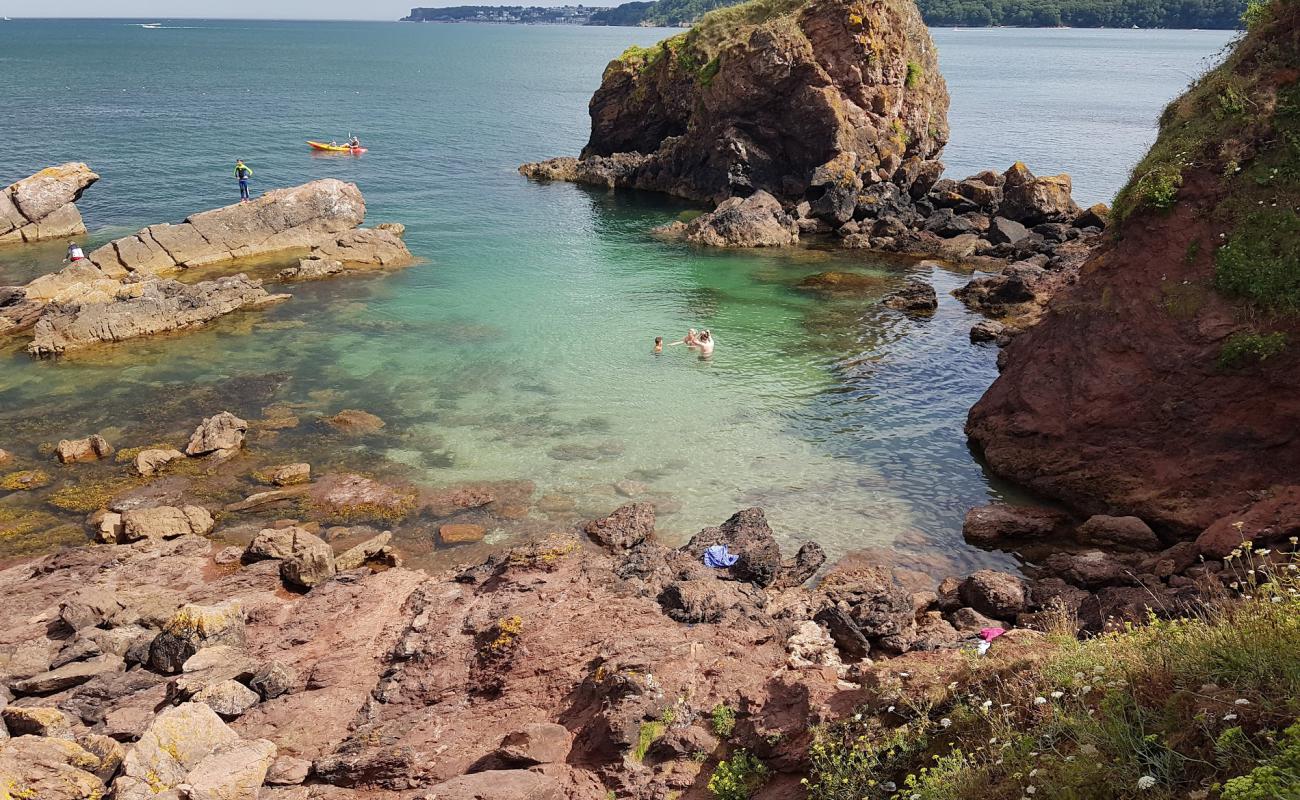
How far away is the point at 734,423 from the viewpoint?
23.3 m

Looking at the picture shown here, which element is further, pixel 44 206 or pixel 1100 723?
pixel 44 206

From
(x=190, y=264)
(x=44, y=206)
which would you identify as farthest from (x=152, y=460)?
(x=44, y=206)

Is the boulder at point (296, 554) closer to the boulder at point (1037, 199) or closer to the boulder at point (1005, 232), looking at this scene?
the boulder at point (1005, 232)

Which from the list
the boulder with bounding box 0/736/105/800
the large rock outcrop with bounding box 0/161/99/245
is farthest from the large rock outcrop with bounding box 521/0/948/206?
the boulder with bounding box 0/736/105/800

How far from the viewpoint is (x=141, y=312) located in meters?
29.9

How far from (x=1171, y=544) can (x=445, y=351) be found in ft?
71.6

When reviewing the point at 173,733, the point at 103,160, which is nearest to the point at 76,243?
the point at 103,160

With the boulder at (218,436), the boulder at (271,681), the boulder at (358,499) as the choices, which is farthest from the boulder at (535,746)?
the boulder at (218,436)

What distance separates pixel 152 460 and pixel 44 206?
2964cm

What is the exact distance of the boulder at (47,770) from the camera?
8984 mm

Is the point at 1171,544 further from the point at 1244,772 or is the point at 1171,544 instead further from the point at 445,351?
the point at 445,351

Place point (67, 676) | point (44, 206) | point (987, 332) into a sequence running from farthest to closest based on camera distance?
point (44, 206) < point (987, 332) < point (67, 676)

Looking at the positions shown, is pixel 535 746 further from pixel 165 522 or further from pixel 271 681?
pixel 165 522

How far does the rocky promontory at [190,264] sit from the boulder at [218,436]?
1060 cm
